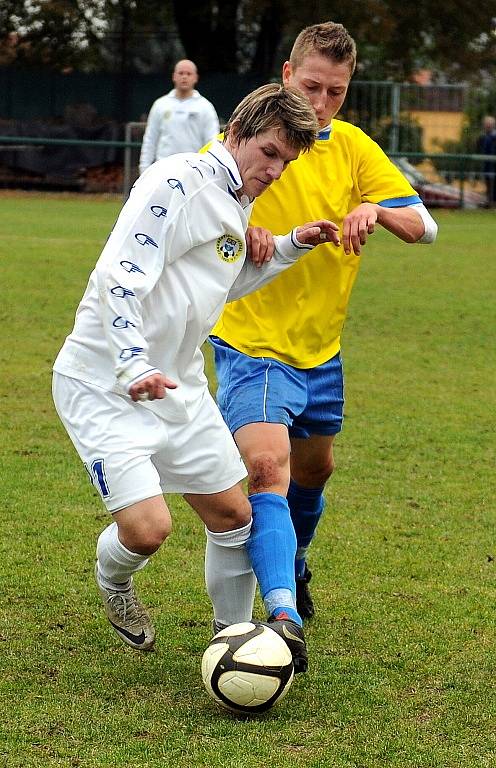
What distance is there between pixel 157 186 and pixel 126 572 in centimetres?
119

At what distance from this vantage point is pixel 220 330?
429 centimetres

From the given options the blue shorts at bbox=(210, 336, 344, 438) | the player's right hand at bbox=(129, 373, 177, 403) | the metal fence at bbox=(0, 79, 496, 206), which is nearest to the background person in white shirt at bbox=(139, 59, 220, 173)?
the metal fence at bbox=(0, 79, 496, 206)

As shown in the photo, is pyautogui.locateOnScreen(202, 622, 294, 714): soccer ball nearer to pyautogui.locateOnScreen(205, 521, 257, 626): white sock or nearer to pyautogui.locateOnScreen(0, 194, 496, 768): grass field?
pyautogui.locateOnScreen(0, 194, 496, 768): grass field

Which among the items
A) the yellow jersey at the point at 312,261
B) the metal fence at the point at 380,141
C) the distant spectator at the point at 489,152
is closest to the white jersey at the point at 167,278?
the yellow jersey at the point at 312,261

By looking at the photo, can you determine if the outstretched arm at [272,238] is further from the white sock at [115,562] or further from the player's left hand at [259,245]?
the white sock at [115,562]

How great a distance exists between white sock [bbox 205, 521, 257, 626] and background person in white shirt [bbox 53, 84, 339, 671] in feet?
0.19

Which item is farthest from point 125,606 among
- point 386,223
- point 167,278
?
point 386,223

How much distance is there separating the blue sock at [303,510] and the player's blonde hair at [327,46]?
4.94 ft

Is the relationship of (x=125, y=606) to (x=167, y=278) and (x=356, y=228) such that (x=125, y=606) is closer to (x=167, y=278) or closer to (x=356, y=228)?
(x=167, y=278)

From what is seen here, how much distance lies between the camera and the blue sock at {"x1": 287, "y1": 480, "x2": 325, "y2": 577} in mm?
4508

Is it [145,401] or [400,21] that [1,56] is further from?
[145,401]

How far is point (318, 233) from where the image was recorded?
3.93 m

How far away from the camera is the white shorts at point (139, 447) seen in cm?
349

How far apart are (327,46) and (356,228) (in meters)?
0.65
